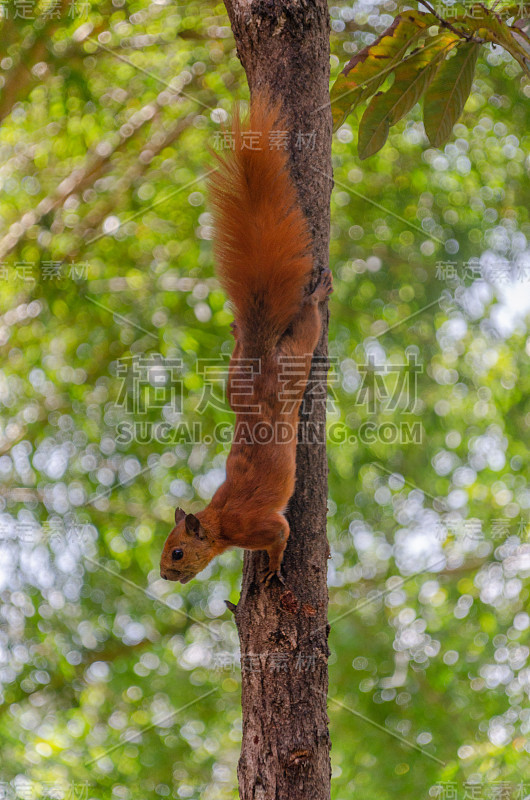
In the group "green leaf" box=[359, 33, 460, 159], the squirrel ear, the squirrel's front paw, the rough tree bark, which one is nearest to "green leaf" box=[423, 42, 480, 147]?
"green leaf" box=[359, 33, 460, 159]

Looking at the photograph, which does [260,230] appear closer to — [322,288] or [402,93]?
[322,288]

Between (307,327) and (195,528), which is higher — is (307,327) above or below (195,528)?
above

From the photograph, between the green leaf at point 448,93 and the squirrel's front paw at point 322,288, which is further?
the green leaf at point 448,93

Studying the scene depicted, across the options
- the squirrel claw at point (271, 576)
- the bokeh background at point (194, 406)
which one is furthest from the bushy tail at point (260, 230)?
the bokeh background at point (194, 406)

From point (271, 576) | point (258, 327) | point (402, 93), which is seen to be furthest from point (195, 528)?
point (402, 93)

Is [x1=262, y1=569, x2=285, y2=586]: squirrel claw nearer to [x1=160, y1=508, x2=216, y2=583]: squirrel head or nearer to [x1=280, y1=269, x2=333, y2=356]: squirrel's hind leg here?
[x1=160, y1=508, x2=216, y2=583]: squirrel head

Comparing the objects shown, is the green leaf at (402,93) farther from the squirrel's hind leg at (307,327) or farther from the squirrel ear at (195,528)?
the squirrel ear at (195,528)

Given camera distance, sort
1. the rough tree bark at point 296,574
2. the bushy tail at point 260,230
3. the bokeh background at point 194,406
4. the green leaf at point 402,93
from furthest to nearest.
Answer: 1. the bokeh background at point 194,406
2. the green leaf at point 402,93
3. the bushy tail at point 260,230
4. the rough tree bark at point 296,574

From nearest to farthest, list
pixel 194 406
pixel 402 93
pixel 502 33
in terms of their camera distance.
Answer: pixel 502 33
pixel 402 93
pixel 194 406

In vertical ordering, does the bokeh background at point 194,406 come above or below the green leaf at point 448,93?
below

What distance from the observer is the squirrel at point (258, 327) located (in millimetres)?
1555

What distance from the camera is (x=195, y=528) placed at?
1701 mm

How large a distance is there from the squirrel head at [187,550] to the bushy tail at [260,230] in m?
0.45

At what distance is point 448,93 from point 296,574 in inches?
50.8
